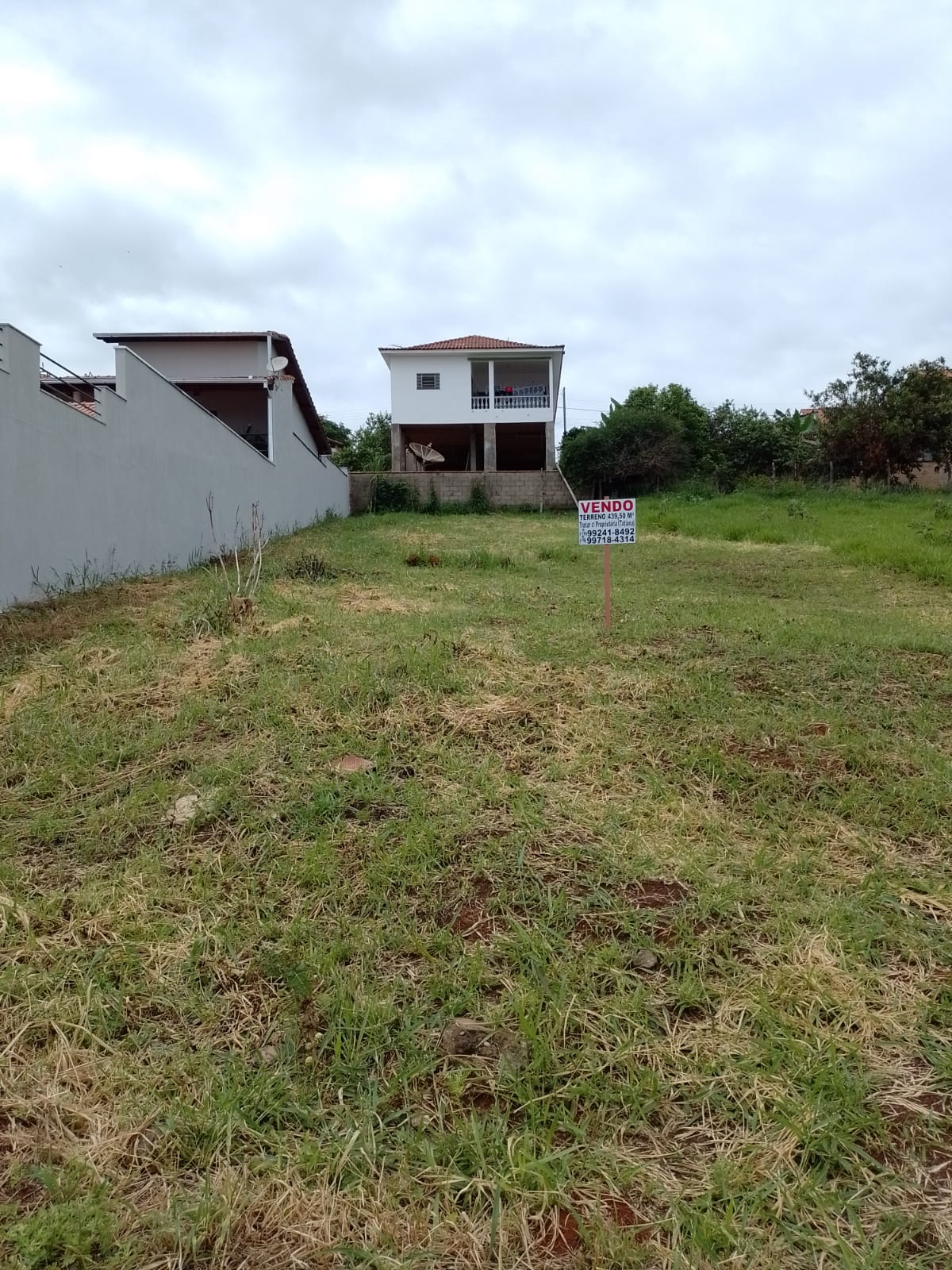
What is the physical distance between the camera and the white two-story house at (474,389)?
949 inches

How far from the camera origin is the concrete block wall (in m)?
21.6

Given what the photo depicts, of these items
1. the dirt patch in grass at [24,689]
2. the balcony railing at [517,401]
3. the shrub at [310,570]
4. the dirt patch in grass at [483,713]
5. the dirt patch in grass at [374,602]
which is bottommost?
the dirt patch in grass at [483,713]

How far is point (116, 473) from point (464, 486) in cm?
1496

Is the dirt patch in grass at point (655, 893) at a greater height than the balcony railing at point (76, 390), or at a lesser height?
lesser

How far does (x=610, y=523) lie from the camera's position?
202 inches

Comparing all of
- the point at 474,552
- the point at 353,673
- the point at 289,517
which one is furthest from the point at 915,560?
the point at 289,517

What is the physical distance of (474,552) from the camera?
33.0ft

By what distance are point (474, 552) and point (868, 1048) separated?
28.5 feet

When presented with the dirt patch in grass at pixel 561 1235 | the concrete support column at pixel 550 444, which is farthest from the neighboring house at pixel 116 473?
the concrete support column at pixel 550 444

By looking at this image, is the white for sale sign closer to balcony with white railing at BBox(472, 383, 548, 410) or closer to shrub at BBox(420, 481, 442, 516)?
shrub at BBox(420, 481, 442, 516)

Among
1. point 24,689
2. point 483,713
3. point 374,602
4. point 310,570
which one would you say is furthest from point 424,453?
point 483,713

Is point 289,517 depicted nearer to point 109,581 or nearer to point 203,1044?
point 109,581

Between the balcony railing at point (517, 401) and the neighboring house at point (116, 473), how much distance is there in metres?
10.9

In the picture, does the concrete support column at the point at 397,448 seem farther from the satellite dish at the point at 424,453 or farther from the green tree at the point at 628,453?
the green tree at the point at 628,453
